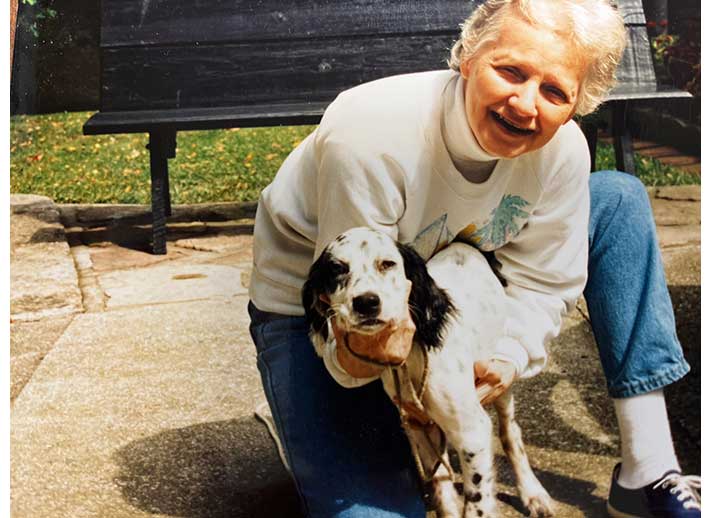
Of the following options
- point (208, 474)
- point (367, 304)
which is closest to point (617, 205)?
point (367, 304)

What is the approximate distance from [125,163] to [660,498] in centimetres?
103

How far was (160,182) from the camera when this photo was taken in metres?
1.63

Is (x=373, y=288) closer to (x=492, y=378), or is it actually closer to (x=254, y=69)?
(x=492, y=378)

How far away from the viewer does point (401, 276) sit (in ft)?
4.58

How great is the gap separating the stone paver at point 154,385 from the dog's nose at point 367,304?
344 mm

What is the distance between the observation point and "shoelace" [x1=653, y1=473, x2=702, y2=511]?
1.72m

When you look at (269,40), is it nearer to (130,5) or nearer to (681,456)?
(130,5)

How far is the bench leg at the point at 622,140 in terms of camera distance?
1605 millimetres

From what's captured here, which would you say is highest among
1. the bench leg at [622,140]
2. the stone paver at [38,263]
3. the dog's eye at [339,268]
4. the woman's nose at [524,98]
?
the woman's nose at [524,98]

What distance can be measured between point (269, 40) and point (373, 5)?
167 millimetres

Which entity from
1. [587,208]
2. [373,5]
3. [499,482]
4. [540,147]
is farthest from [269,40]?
[499,482]

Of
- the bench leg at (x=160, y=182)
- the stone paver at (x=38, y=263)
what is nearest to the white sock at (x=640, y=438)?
the bench leg at (x=160, y=182)

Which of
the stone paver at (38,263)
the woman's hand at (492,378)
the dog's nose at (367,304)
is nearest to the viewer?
the dog's nose at (367,304)

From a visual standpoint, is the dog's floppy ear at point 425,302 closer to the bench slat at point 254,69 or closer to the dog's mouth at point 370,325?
the dog's mouth at point 370,325
